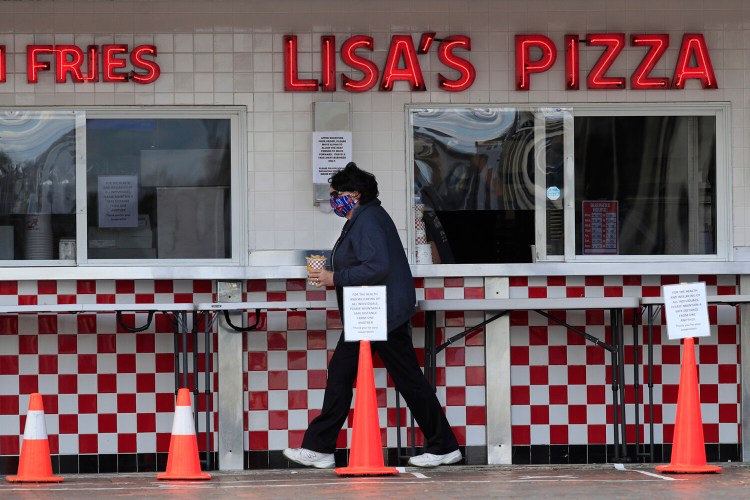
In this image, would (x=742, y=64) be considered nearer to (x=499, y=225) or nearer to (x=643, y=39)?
(x=643, y=39)

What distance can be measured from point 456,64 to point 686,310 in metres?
2.24

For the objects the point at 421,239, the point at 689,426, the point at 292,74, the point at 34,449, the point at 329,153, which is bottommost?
the point at 34,449

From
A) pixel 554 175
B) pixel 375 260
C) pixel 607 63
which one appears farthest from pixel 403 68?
pixel 375 260

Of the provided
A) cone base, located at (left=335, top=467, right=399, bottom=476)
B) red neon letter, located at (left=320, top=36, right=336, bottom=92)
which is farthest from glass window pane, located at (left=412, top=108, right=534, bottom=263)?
cone base, located at (left=335, top=467, right=399, bottom=476)

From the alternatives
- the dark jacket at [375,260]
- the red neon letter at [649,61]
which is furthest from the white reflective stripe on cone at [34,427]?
the red neon letter at [649,61]

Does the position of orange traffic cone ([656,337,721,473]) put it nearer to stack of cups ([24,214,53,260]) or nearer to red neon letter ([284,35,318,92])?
red neon letter ([284,35,318,92])

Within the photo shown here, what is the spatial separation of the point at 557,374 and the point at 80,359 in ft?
10.1

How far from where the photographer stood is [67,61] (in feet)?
30.8

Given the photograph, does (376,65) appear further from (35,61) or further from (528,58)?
(35,61)

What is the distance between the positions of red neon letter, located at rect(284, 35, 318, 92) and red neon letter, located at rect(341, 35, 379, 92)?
0.71 ft

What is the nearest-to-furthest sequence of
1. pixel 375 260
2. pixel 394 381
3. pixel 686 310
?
pixel 686 310, pixel 375 260, pixel 394 381

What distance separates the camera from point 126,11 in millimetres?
9414

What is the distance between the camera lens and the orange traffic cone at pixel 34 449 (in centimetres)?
844

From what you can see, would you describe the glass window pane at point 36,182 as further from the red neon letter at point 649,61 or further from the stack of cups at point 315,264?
the red neon letter at point 649,61
